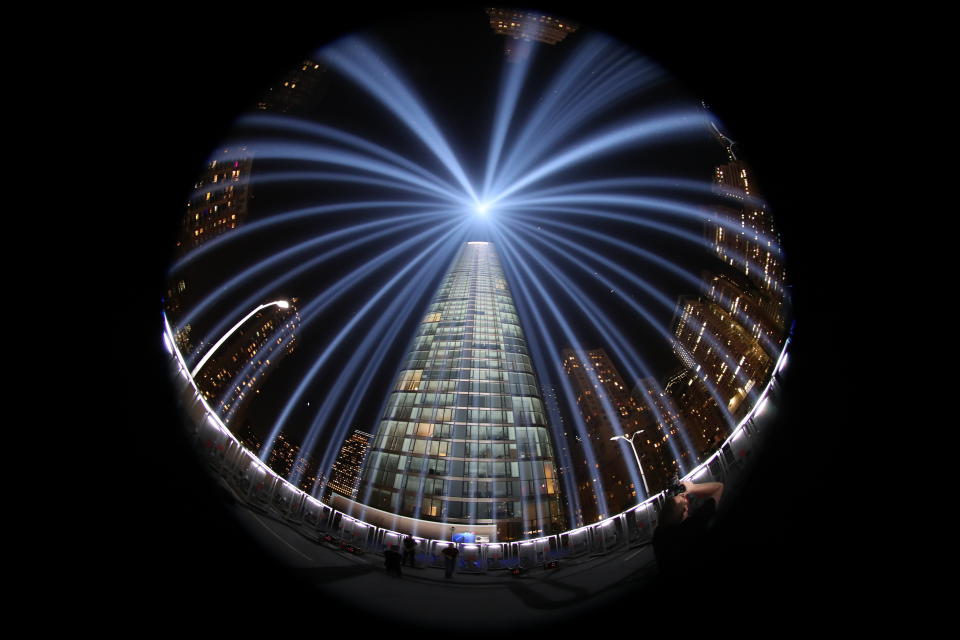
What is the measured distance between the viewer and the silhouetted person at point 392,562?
3498mm

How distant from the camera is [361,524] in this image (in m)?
4.19

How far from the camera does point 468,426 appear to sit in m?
18.2

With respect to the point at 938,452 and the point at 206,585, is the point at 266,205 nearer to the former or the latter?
the point at 206,585

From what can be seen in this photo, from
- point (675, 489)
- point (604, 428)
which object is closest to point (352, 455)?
point (604, 428)

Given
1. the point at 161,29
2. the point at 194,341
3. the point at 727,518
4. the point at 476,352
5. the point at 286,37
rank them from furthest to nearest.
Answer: the point at 476,352, the point at 194,341, the point at 286,37, the point at 727,518, the point at 161,29

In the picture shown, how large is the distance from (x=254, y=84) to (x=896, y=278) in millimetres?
6039

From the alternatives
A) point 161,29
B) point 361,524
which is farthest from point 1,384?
point 361,524

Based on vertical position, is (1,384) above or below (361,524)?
above

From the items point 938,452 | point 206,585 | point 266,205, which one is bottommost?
point 206,585

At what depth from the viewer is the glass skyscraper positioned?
10.3 meters

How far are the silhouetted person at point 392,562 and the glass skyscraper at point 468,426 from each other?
350cm

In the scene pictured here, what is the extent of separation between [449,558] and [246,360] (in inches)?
268

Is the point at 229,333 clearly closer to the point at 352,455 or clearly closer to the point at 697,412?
the point at 697,412

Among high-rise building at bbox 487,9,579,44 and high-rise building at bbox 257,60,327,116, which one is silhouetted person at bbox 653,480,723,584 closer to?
high-rise building at bbox 487,9,579,44
